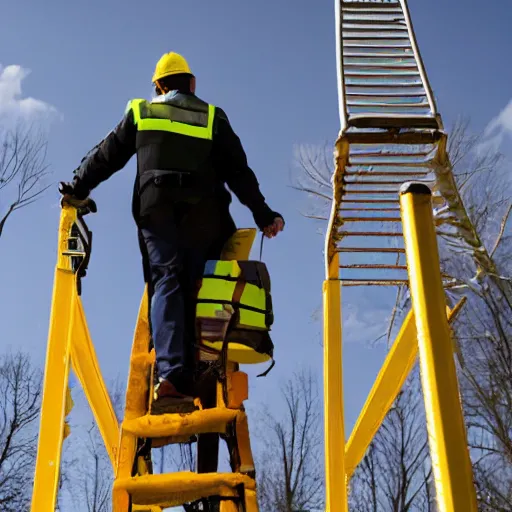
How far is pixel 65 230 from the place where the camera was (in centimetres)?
284

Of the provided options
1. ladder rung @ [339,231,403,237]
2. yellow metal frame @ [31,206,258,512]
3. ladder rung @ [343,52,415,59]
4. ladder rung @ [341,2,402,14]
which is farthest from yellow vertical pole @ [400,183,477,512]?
ladder rung @ [341,2,402,14]

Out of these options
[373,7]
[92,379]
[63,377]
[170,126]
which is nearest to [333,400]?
[92,379]

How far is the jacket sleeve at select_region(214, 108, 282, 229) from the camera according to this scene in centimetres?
288

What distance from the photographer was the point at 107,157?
2.91 meters

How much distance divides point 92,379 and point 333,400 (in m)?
1.21

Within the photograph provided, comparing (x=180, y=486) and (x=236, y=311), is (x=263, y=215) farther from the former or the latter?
(x=180, y=486)

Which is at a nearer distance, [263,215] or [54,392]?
[54,392]

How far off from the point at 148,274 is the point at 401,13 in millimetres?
2039

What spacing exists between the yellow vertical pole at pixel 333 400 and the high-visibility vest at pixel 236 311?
0.92 metres

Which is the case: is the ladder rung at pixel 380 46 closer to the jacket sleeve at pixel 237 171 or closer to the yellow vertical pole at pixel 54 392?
the jacket sleeve at pixel 237 171

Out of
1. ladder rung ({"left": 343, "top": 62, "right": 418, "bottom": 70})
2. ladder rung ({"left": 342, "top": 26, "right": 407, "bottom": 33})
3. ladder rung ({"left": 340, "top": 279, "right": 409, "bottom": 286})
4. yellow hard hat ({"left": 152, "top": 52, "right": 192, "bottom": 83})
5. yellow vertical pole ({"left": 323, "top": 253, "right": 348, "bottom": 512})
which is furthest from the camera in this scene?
ladder rung ({"left": 340, "top": 279, "right": 409, "bottom": 286})

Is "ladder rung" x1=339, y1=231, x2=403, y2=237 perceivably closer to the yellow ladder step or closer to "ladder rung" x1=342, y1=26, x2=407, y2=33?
"ladder rung" x1=342, y1=26, x2=407, y2=33

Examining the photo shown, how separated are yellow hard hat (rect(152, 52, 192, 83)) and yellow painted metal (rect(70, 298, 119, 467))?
1.08 meters

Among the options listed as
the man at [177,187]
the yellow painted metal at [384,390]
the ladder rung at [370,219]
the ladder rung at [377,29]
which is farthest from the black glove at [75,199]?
the ladder rung at [377,29]
